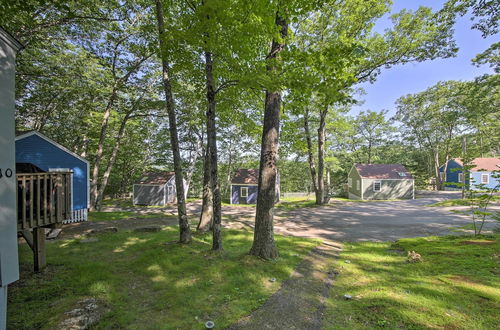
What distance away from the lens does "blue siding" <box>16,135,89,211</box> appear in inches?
428

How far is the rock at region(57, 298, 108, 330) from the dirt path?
214cm

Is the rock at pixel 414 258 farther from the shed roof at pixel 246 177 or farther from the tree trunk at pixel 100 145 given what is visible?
the shed roof at pixel 246 177

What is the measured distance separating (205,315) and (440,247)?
703 centimetres

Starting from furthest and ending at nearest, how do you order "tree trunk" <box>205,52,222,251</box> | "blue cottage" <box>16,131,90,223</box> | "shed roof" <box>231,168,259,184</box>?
"shed roof" <box>231,168,259,184</box>, "blue cottage" <box>16,131,90,223</box>, "tree trunk" <box>205,52,222,251</box>

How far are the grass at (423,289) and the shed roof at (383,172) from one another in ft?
73.6

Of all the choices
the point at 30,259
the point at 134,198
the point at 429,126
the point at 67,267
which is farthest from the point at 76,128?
the point at 429,126

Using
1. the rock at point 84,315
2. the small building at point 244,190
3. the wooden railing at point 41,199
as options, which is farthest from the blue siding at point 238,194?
the rock at point 84,315

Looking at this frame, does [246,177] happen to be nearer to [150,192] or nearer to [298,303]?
[150,192]

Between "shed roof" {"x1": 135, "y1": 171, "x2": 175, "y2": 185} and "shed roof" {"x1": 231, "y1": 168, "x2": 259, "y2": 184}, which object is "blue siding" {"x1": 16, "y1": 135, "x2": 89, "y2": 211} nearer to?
"shed roof" {"x1": 135, "y1": 171, "x2": 175, "y2": 185}

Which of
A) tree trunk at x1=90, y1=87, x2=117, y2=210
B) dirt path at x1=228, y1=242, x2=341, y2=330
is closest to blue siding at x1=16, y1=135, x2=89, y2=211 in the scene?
tree trunk at x1=90, y1=87, x2=117, y2=210

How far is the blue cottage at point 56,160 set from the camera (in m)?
10.9

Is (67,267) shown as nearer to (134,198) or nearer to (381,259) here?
(381,259)

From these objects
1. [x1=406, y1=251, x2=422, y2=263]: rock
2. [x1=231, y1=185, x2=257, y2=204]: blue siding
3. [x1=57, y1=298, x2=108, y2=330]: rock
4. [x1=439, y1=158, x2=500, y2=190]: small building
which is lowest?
[x1=231, y1=185, x2=257, y2=204]: blue siding

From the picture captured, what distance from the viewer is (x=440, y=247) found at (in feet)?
20.6
